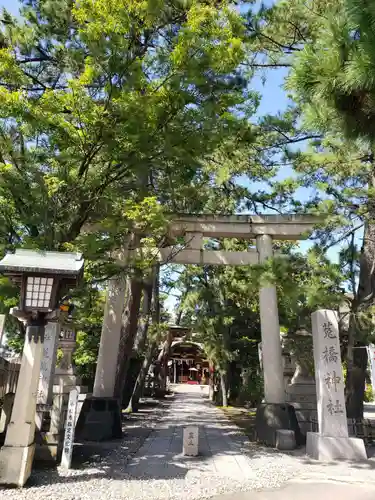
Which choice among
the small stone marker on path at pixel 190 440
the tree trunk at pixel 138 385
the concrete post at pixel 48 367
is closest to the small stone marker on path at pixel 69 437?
the concrete post at pixel 48 367

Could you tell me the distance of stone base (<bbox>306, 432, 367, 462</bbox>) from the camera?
720 cm

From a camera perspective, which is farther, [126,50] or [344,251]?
[344,251]

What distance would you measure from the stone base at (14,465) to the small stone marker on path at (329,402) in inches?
209

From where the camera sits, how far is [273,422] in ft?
28.2

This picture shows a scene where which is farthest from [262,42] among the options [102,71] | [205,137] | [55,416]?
[55,416]

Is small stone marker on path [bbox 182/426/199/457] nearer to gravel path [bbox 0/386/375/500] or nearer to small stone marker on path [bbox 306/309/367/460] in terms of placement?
gravel path [bbox 0/386/375/500]

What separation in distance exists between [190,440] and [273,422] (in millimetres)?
2312

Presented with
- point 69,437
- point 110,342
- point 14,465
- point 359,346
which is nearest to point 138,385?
point 110,342

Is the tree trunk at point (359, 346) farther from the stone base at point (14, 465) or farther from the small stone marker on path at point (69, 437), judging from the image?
the stone base at point (14, 465)

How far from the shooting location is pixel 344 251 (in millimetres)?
Result: 9055

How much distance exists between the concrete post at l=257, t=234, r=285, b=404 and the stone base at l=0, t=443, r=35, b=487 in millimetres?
5664

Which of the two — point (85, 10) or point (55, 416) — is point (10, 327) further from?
point (85, 10)

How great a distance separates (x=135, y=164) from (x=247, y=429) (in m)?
8.49

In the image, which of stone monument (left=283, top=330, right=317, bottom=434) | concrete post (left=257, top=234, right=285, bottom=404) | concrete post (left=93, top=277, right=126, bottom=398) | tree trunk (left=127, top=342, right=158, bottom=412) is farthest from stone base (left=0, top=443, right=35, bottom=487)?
tree trunk (left=127, top=342, right=158, bottom=412)
